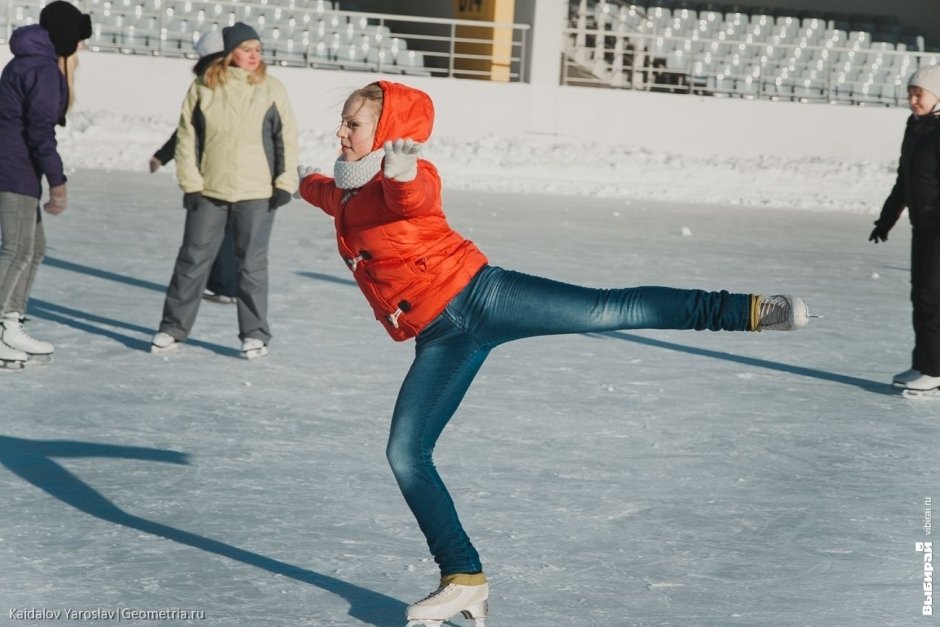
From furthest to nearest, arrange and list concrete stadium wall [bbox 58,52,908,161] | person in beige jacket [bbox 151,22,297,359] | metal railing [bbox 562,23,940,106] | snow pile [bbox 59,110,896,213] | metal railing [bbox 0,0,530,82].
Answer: metal railing [bbox 562,23,940,106], metal railing [bbox 0,0,530,82], concrete stadium wall [bbox 58,52,908,161], snow pile [bbox 59,110,896,213], person in beige jacket [bbox 151,22,297,359]

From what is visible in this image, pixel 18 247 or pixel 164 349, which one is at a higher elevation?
pixel 18 247

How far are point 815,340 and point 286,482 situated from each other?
4.39 metres

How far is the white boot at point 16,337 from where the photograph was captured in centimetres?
641

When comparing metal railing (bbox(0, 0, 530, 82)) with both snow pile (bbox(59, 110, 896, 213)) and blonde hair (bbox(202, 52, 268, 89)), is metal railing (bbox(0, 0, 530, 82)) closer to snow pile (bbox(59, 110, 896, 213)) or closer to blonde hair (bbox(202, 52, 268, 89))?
snow pile (bbox(59, 110, 896, 213))

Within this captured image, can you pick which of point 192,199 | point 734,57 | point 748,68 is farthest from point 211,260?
point 748,68

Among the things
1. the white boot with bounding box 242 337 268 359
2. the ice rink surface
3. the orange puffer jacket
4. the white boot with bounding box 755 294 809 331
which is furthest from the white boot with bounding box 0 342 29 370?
the white boot with bounding box 755 294 809 331

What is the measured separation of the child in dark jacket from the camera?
6629mm

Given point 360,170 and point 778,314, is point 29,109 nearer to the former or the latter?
point 360,170

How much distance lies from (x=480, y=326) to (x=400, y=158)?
0.58 m

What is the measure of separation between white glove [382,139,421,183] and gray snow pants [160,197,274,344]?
12.6 feet

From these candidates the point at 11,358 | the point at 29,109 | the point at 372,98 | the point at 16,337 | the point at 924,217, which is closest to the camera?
the point at 372,98

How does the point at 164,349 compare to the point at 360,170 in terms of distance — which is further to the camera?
the point at 164,349

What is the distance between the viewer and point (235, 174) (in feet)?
22.3

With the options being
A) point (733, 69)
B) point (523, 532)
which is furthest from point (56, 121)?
point (733, 69)
